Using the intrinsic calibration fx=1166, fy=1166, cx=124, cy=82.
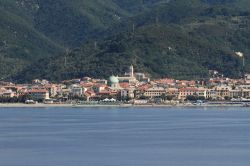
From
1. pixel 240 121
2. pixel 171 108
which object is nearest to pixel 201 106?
pixel 171 108

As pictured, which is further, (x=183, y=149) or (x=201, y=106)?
(x=201, y=106)

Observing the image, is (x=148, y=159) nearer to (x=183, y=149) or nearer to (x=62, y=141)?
(x=183, y=149)

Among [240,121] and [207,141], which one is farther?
[240,121]

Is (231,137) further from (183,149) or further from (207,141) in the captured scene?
(183,149)

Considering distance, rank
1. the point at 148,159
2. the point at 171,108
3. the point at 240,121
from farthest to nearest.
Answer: the point at 171,108
the point at 240,121
the point at 148,159

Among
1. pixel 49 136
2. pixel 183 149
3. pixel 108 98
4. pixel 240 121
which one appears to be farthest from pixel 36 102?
pixel 183 149

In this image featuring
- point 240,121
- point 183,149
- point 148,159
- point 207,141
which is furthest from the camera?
point 240,121
